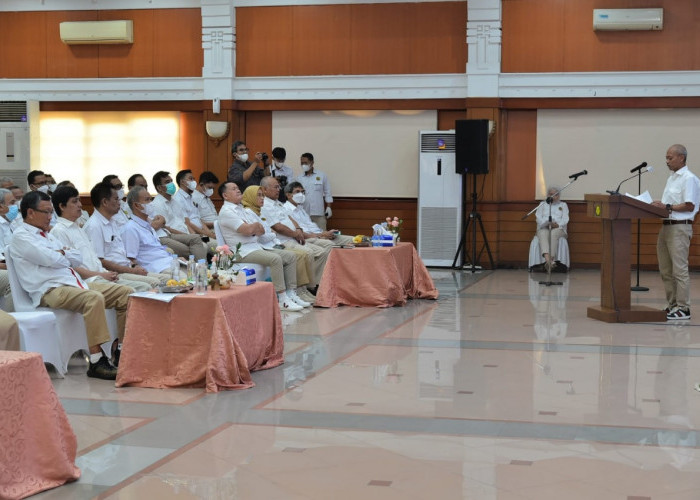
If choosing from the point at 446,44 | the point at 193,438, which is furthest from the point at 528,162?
the point at 193,438

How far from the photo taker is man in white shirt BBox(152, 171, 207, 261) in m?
10.4

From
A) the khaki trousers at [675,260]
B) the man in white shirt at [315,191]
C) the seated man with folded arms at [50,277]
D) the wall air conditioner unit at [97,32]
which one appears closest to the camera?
the seated man with folded arms at [50,277]

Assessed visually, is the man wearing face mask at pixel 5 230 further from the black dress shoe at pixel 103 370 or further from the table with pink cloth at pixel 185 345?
the table with pink cloth at pixel 185 345

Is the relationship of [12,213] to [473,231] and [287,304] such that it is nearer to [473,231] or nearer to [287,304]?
[287,304]

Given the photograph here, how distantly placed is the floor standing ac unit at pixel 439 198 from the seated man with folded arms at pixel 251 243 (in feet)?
14.8

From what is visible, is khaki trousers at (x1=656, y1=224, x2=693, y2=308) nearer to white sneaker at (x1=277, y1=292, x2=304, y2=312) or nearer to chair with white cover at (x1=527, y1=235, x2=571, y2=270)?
white sneaker at (x1=277, y1=292, x2=304, y2=312)

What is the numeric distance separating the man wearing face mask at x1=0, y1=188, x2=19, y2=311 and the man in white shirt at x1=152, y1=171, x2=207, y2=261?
170 centimetres

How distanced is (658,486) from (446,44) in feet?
34.1

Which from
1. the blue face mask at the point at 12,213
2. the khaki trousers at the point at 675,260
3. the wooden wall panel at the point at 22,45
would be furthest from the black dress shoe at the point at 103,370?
the wooden wall panel at the point at 22,45

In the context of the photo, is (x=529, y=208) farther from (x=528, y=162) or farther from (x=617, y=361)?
(x=617, y=361)

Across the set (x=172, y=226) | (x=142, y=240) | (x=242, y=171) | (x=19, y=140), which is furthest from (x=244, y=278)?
(x=19, y=140)

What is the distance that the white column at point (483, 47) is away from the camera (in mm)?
13453

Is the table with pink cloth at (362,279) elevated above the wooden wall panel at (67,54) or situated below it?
below

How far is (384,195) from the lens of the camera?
→ 46.6 ft
